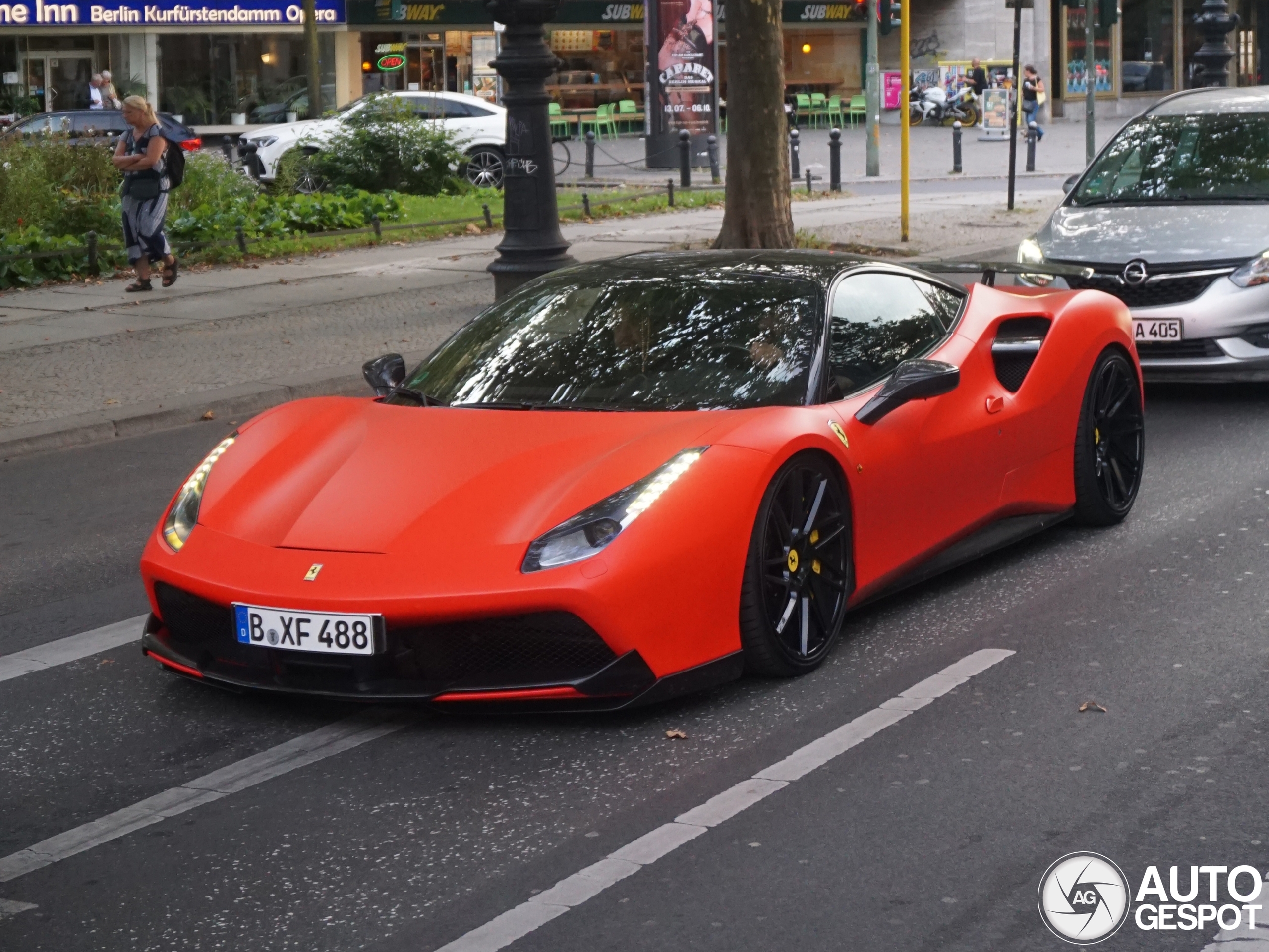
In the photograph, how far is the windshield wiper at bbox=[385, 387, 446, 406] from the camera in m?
5.83

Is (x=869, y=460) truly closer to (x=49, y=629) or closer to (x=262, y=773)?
(x=262, y=773)

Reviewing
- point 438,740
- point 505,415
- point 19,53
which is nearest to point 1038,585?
point 505,415

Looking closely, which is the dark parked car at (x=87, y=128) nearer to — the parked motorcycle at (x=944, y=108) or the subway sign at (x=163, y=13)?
the subway sign at (x=163, y=13)

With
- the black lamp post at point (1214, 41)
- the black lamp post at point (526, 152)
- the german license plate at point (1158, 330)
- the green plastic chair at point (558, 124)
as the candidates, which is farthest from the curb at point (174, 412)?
the green plastic chair at point (558, 124)

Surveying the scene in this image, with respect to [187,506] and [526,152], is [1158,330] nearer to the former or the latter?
[526,152]

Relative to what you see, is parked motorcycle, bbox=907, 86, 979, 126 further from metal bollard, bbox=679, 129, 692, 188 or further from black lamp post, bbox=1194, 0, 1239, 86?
black lamp post, bbox=1194, 0, 1239, 86

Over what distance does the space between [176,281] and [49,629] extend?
10805mm

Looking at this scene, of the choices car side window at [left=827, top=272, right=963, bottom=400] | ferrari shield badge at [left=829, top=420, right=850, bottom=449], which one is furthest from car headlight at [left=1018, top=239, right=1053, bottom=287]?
ferrari shield badge at [left=829, top=420, right=850, bottom=449]

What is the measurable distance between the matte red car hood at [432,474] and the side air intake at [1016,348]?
1583 millimetres

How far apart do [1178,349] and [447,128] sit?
56.4 feet

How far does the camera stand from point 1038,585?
6.34 meters

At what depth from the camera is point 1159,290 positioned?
969cm

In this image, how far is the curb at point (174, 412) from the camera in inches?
392

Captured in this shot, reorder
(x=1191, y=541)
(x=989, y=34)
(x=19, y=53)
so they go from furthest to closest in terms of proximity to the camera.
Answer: (x=989, y=34), (x=19, y=53), (x=1191, y=541)
